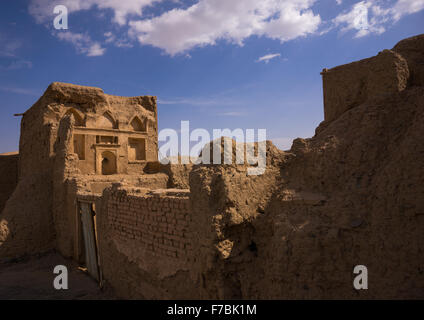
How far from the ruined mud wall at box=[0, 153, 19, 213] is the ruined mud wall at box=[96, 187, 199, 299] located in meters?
13.8

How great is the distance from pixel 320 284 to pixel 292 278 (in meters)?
0.28

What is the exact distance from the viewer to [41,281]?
7766 mm

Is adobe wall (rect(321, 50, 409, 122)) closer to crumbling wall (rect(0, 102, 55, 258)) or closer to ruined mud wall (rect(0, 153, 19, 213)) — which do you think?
crumbling wall (rect(0, 102, 55, 258))

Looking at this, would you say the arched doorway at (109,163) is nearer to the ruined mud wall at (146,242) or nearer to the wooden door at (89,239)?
the wooden door at (89,239)

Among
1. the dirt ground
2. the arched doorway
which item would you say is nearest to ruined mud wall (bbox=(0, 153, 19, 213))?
the arched doorway

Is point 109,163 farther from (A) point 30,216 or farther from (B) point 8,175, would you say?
(B) point 8,175

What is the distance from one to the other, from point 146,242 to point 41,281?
180 inches

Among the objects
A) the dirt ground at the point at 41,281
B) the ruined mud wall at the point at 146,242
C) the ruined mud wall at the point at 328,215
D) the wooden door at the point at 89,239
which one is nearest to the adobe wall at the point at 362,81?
the ruined mud wall at the point at 328,215

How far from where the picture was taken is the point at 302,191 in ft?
12.0

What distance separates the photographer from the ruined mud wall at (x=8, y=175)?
17.1m

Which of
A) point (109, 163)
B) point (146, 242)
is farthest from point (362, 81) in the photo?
point (109, 163)

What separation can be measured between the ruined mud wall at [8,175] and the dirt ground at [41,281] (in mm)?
9737

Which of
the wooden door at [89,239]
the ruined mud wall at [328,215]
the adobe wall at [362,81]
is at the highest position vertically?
the adobe wall at [362,81]
